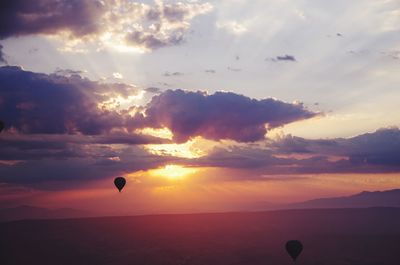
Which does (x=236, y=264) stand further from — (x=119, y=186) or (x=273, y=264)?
(x=119, y=186)

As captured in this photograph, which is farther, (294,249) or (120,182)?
(120,182)

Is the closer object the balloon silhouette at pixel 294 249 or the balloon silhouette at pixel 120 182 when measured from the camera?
the balloon silhouette at pixel 120 182

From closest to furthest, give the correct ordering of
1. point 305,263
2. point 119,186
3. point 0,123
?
point 0,123 < point 119,186 < point 305,263

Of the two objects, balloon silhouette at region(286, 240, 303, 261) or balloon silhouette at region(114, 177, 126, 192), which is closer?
balloon silhouette at region(114, 177, 126, 192)

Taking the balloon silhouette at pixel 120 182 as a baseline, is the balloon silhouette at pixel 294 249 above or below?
below

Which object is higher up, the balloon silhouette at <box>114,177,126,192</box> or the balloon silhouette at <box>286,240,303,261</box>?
the balloon silhouette at <box>114,177,126,192</box>

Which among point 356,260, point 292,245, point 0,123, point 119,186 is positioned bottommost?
point 356,260

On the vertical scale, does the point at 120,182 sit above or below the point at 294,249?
above

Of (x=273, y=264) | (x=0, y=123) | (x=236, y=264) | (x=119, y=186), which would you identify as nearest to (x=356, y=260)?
(x=273, y=264)
